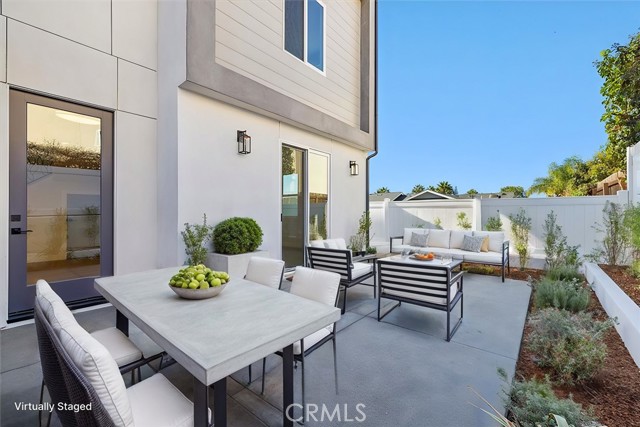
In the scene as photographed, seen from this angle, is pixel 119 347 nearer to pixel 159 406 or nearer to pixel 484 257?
pixel 159 406

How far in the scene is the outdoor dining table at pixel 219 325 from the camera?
1.23 metres

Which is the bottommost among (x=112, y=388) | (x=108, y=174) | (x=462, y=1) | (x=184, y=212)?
(x=112, y=388)

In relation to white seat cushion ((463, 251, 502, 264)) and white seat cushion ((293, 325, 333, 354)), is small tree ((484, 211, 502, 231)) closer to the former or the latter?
white seat cushion ((463, 251, 502, 264))

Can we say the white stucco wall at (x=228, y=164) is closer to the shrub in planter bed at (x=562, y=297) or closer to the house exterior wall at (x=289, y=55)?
the house exterior wall at (x=289, y=55)

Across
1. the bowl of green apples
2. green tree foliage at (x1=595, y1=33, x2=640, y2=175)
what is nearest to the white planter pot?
the bowl of green apples

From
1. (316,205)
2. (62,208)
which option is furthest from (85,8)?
(316,205)

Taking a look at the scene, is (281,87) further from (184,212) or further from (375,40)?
(375,40)

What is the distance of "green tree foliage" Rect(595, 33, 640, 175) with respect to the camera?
17.3 feet

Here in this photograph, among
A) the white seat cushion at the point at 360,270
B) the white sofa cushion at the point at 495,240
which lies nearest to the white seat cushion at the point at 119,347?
the white seat cushion at the point at 360,270

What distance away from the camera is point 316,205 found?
667 centimetres

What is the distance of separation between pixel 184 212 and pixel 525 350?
4618 millimetres

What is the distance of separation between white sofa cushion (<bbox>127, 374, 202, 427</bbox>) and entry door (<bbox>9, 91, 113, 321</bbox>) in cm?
334

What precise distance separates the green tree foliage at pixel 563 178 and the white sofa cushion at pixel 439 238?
1601 cm

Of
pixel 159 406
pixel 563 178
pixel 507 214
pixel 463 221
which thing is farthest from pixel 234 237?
pixel 563 178
